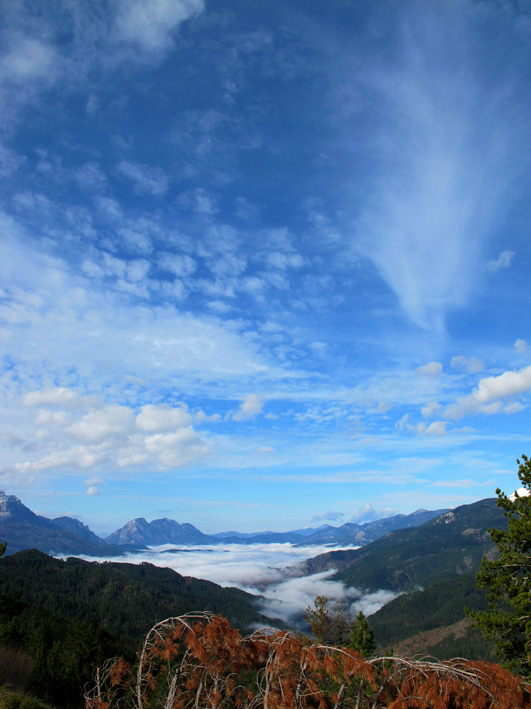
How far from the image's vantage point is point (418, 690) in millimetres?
6336

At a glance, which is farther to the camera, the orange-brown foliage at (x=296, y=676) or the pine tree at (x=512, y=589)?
the pine tree at (x=512, y=589)

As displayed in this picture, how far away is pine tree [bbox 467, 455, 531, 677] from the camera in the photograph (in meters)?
17.5

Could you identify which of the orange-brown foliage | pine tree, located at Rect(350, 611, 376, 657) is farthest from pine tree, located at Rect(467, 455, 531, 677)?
pine tree, located at Rect(350, 611, 376, 657)

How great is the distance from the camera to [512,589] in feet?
58.7

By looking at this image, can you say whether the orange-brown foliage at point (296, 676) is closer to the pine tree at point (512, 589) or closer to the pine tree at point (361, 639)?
the pine tree at point (512, 589)

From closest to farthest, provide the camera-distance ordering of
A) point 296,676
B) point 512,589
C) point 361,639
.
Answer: point 296,676 → point 512,589 → point 361,639

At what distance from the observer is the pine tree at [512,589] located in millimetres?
17453

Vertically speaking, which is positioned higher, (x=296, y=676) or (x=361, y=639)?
(x=296, y=676)

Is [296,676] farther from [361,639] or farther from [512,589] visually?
[361,639]

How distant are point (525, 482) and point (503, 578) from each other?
4540mm

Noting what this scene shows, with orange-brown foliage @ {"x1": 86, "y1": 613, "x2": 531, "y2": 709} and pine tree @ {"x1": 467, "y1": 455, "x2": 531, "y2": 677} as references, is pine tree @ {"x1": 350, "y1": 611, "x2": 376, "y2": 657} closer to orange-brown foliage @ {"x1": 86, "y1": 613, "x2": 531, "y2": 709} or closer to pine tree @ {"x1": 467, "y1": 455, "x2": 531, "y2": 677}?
pine tree @ {"x1": 467, "y1": 455, "x2": 531, "y2": 677}

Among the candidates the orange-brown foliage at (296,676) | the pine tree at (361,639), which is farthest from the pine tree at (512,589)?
the pine tree at (361,639)

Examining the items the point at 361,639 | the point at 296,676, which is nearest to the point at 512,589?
the point at 296,676

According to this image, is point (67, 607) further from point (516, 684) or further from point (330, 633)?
point (516, 684)
